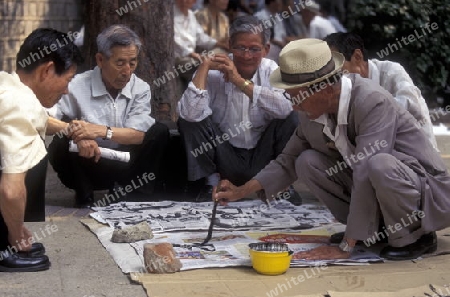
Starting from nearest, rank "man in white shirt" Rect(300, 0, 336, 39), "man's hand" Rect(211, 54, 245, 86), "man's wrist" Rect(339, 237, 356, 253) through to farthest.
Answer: "man's wrist" Rect(339, 237, 356, 253) → "man's hand" Rect(211, 54, 245, 86) → "man in white shirt" Rect(300, 0, 336, 39)

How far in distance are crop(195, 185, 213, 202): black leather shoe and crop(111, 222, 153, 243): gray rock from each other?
115 centimetres

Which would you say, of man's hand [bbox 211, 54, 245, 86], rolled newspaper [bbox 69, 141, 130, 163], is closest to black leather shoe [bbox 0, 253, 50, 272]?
rolled newspaper [bbox 69, 141, 130, 163]

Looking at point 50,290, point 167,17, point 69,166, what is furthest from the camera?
point 167,17

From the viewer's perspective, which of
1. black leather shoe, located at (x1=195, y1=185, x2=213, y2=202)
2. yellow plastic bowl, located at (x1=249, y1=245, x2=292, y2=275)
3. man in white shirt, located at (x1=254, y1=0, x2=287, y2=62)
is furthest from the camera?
man in white shirt, located at (x1=254, y1=0, x2=287, y2=62)

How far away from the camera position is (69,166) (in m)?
5.86

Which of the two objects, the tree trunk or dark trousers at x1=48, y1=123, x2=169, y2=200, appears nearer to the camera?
dark trousers at x1=48, y1=123, x2=169, y2=200

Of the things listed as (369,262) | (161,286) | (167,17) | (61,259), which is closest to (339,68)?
(369,262)

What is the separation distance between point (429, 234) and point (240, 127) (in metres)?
1.80

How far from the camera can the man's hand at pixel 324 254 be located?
4.53 metres

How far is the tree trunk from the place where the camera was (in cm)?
684

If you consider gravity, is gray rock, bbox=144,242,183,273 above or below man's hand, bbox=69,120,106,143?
below

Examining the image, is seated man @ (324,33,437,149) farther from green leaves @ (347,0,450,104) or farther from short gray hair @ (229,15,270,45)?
green leaves @ (347,0,450,104)

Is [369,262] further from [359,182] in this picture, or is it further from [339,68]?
[339,68]

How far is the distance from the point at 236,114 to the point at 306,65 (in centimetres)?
173
